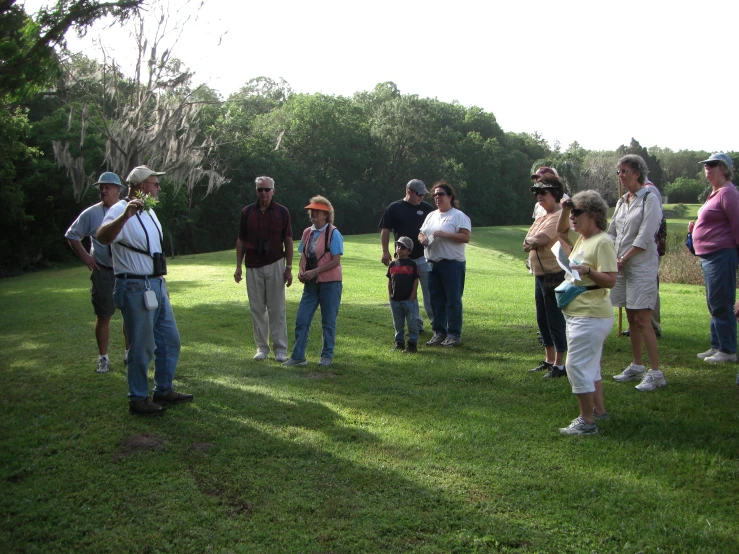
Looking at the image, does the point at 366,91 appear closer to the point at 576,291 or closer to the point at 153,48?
the point at 153,48

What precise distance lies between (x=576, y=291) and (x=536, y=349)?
3.40 metres

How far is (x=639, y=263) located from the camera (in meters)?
6.46

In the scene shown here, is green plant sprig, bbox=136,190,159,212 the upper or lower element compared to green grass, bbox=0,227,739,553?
upper

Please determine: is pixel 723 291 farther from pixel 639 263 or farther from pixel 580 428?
pixel 580 428

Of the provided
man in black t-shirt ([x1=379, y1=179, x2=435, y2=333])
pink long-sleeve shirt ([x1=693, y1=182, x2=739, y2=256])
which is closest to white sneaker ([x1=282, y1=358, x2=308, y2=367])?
man in black t-shirt ([x1=379, y1=179, x2=435, y2=333])

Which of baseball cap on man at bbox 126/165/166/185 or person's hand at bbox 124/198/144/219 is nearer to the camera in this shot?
person's hand at bbox 124/198/144/219

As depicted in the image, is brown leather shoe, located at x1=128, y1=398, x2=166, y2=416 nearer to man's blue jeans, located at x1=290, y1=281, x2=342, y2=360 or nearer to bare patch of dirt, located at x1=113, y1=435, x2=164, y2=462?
bare patch of dirt, located at x1=113, y1=435, x2=164, y2=462

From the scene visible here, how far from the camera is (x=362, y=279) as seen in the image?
18969 mm

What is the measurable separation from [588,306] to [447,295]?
3730 mm

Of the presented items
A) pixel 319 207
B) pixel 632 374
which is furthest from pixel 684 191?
pixel 319 207

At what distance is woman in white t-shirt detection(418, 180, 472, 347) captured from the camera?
344 inches

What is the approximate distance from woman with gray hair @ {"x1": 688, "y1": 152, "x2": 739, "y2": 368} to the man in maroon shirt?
480 cm

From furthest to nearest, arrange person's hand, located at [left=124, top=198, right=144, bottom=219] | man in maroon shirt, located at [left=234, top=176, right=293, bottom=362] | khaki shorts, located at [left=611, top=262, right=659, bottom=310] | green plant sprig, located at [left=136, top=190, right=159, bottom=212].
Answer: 1. man in maroon shirt, located at [left=234, top=176, right=293, bottom=362]
2. khaki shorts, located at [left=611, top=262, right=659, bottom=310]
3. green plant sprig, located at [left=136, top=190, right=159, bottom=212]
4. person's hand, located at [left=124, top=198, right=144, bottom=219]

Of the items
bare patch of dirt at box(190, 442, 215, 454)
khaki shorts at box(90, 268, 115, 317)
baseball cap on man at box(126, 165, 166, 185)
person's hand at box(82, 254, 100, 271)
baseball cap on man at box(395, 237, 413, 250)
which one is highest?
baseball cap on man at box(126, 165, 166, 185)
